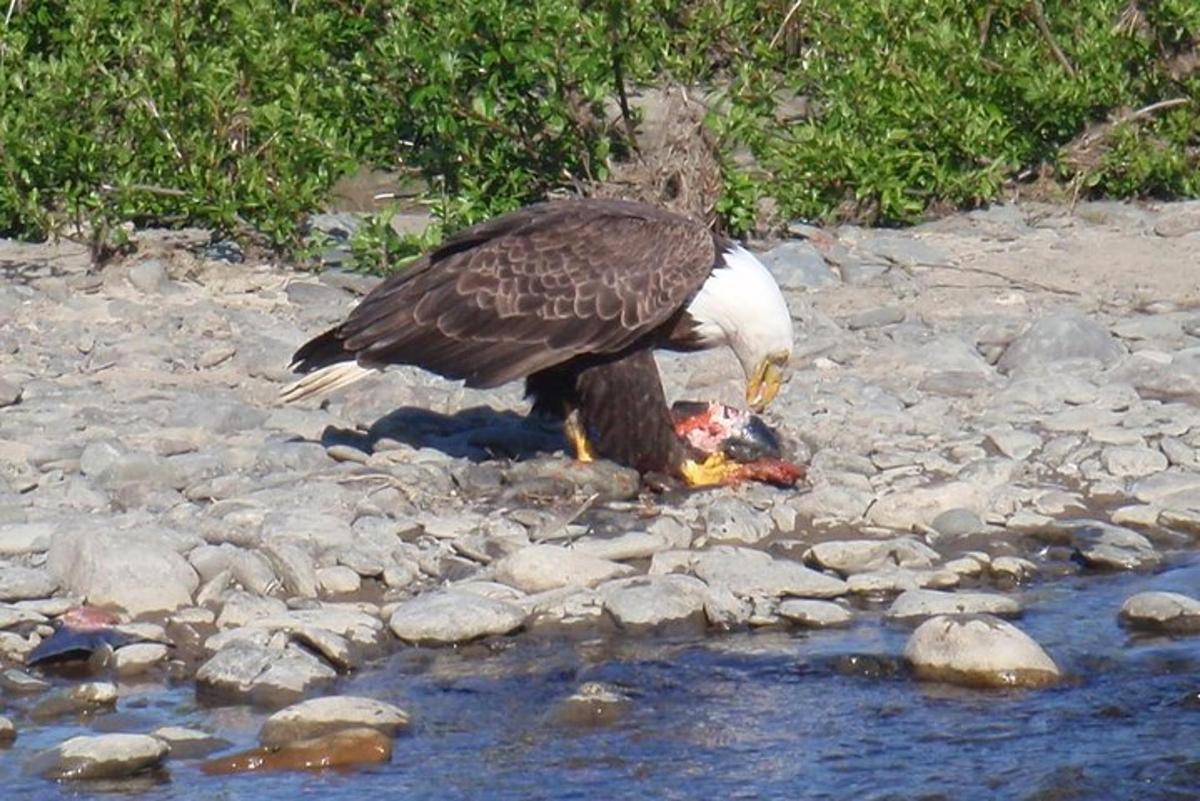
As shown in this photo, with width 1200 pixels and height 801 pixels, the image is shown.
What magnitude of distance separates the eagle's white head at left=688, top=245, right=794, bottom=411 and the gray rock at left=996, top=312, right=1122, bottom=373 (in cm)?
148

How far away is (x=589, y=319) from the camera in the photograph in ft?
24.7

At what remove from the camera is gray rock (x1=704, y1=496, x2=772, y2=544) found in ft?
24.2

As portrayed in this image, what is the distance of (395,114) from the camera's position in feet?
35.5

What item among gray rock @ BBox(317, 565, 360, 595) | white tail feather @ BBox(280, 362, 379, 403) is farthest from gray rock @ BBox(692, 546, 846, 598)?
white tail feather @ BBox(280, 362, 379, 403)

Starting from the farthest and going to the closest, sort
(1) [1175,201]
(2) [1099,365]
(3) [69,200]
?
1. (1) [1175,201]
2. (3) [69,200]
3. (2) [1099,365]

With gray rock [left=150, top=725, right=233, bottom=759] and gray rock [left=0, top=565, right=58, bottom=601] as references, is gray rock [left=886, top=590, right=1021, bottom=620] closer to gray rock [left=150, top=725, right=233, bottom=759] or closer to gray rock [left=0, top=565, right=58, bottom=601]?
gray rock [left=150, top=725, right=233, bottom=759]

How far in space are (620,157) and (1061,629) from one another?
469 cm

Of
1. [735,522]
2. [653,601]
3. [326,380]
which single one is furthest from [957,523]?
[326,380]

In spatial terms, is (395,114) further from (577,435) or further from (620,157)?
(577,435)

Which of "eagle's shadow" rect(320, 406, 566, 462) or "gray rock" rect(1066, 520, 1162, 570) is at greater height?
"gray rock" rect(1066, 520, 1162, 570)

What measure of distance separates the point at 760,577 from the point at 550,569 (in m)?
0.59

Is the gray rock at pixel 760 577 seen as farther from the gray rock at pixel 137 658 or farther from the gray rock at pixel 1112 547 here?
the gray rock at pixel 137 658

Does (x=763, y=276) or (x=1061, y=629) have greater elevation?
A: (x=763, y=276)

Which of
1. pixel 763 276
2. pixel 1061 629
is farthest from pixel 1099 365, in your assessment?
pixel 1061 629
